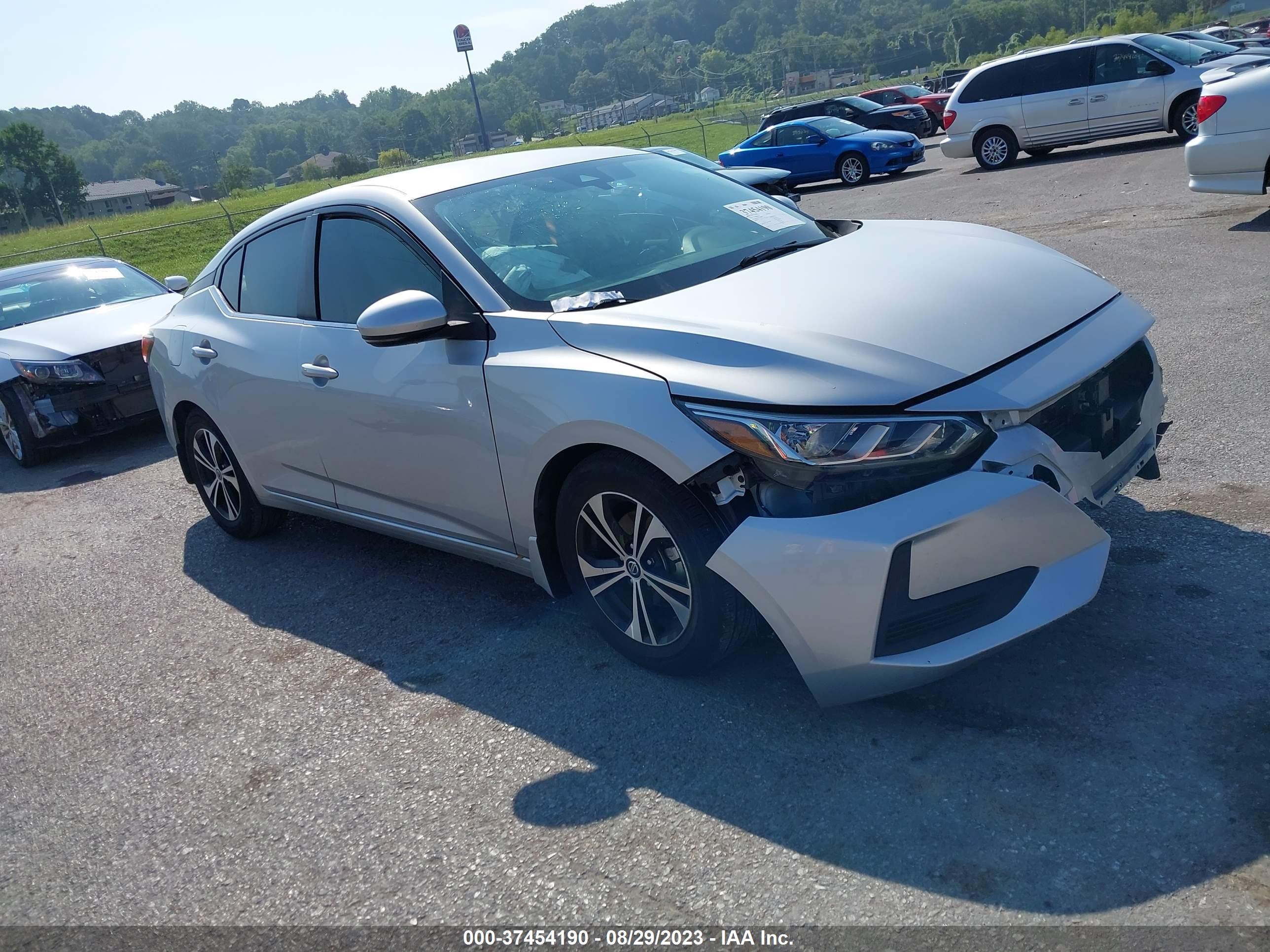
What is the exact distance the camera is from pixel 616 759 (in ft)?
10.5

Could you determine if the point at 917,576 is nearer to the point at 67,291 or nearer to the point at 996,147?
the point at 67,291

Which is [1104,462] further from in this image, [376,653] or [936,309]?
[376,653]

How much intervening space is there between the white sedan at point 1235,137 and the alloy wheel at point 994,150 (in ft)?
29.2

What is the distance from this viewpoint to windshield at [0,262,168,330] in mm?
9297

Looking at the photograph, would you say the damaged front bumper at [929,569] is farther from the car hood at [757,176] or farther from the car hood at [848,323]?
the car hood at [757,176]

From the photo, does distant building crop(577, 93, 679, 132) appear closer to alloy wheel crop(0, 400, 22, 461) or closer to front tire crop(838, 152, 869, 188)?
front tire crop(838, 152, 869, 188)

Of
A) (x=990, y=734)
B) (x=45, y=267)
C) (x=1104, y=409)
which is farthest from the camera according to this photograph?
(x=45, y=267)

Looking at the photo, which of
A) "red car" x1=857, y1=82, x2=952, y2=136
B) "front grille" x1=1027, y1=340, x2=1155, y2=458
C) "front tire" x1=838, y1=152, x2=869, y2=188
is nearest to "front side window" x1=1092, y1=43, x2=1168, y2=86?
"front tire" x1=838, y1=152, x2=869, y2=188

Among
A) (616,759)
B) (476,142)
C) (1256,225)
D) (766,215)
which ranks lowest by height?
(616,759)

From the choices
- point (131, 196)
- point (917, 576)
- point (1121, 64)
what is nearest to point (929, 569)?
point (917, 576)

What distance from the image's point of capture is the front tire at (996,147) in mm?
17734

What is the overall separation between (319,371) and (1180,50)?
16830 mm

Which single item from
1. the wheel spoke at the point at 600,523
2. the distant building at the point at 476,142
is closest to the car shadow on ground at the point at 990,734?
the wheel spoke at the point at 600,523

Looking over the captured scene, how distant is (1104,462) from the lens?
3242 mm
